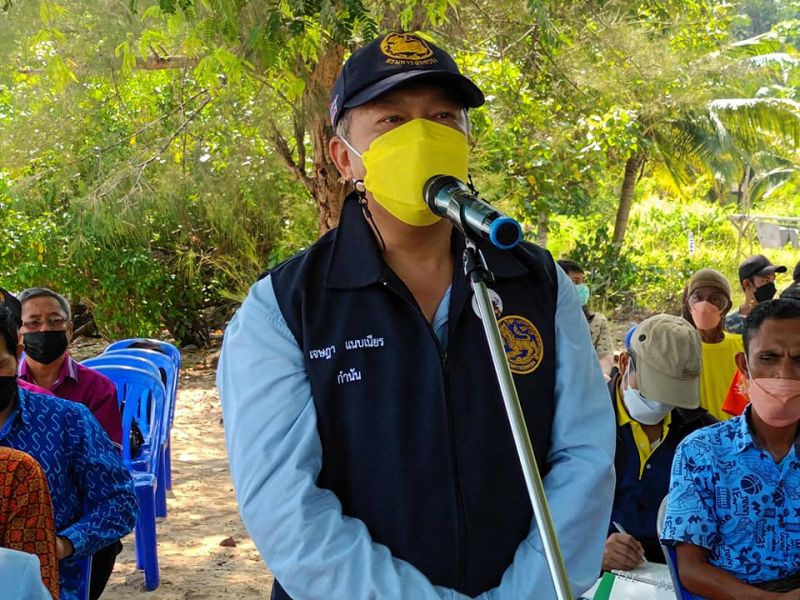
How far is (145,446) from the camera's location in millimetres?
5062

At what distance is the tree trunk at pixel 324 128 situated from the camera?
5.88m

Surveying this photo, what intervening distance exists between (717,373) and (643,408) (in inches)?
57.0

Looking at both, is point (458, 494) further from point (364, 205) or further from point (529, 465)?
point (364, 205)

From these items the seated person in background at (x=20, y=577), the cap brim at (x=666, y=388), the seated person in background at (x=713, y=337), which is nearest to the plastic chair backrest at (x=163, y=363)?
the seated person in background at (x=713, y=337)

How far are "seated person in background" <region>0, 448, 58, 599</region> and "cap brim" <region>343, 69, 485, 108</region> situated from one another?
143 cm

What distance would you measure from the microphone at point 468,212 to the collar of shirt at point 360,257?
0.56 feet

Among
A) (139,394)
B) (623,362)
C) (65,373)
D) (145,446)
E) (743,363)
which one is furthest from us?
(139,394)

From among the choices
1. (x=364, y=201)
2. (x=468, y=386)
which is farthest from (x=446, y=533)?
(x=364, y=201)

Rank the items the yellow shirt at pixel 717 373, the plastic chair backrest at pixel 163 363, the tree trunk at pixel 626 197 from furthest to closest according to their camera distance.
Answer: the tree trunk at pixel 626 197 < the plastic chair backrest at pixel 163 363 < the yellow shirt at pixel 717 373

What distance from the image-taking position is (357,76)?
5.60ft

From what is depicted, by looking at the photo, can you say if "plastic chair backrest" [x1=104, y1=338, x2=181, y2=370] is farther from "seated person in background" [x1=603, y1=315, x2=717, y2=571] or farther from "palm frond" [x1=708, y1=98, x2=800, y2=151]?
"palm frond" [x1=708, y1=98, x2=800, y2=151]

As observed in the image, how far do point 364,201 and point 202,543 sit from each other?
169 inches

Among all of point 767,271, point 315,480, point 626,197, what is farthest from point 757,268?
point 626,197

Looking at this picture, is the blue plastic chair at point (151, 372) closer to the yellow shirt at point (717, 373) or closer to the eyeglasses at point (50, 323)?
the eyeglasses at point (50, 323)
